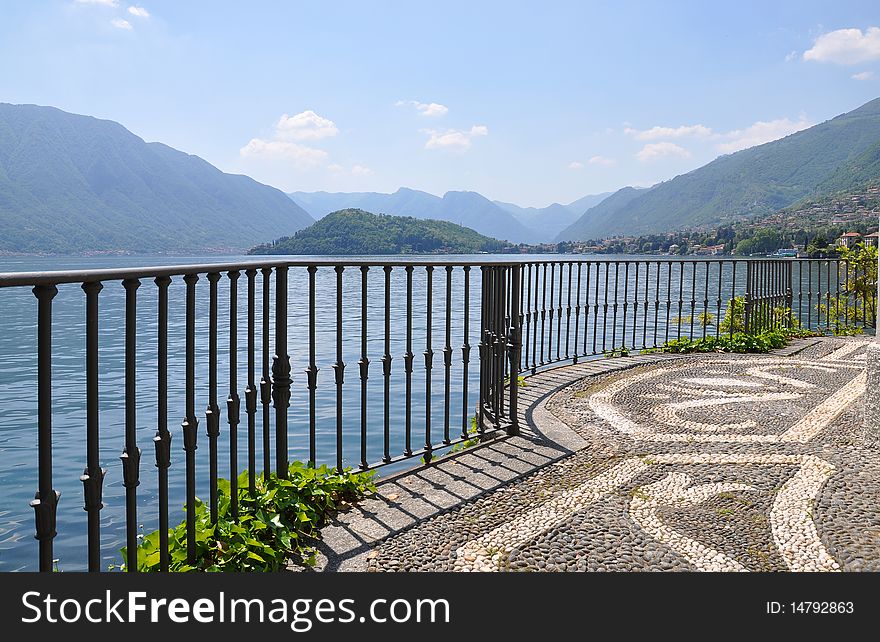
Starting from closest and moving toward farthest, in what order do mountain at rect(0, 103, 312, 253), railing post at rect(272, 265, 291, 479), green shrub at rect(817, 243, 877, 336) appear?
1. railing post at rect(272, 265, 291, 479)
2. green shrub at rect(817, 243, 877, 336)
3. mountain at rect(0, 103, 312, 253)

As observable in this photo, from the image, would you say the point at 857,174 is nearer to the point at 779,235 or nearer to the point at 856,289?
the point at 779,235

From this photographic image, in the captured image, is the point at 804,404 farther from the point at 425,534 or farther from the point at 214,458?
the point at 214,458

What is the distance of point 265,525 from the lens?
260cm

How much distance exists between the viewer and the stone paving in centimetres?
258

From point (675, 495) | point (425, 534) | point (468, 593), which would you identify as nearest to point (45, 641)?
point (468, 593)

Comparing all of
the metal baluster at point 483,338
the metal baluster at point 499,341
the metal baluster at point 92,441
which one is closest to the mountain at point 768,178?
the metal baluster at point 499,341

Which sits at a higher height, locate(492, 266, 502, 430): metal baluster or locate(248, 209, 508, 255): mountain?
locate(248, 209, 508, 255): mountain

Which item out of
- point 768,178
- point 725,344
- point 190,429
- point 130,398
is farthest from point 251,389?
point 768,178

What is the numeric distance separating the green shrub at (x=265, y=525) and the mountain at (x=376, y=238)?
66757mm

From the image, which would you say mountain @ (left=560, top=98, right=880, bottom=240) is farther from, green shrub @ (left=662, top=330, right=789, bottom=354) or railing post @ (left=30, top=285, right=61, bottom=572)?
railing post @ (left=30, top=285, right=61, bottom=572)

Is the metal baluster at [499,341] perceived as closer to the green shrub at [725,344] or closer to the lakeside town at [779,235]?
the green shrub at [725,344]

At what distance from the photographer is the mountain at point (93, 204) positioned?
100875mm

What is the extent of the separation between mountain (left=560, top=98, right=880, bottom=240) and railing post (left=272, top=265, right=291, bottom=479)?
137 meters

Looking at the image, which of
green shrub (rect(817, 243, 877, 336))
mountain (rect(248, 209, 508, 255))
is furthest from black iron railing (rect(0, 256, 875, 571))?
mountain (rect(248, 209, 508, 255))
